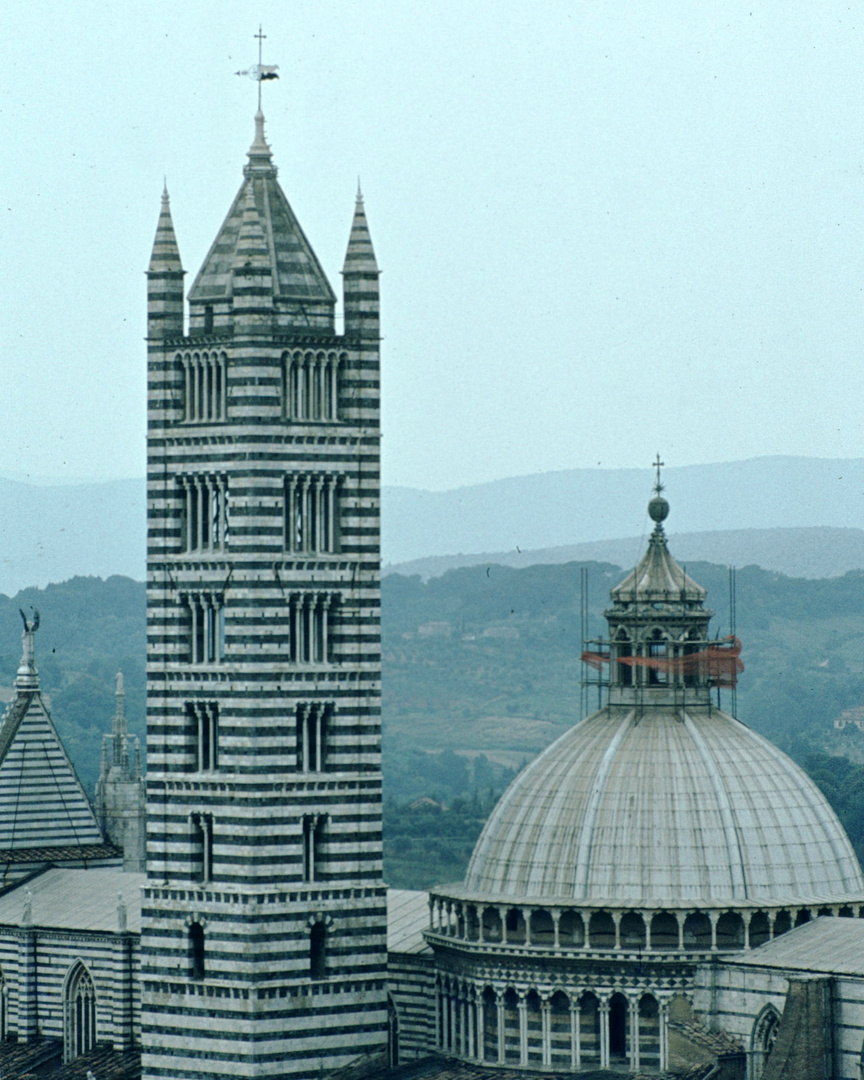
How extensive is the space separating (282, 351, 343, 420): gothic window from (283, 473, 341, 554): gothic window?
1375 mm

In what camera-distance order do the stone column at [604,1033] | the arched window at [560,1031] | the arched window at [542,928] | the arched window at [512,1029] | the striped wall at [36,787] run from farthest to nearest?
the striped wall at [36,787] < the arched window at [512,1029] < the arched window at [542,928] < the arched window at [560,1031] < the stone column at [604,1033]

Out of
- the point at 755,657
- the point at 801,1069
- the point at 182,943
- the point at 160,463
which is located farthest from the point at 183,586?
the point at 755,657

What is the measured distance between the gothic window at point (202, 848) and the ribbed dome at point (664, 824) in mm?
5662

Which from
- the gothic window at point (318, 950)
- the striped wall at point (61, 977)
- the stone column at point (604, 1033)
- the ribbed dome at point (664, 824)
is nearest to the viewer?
the stone column at point (604, 1033)

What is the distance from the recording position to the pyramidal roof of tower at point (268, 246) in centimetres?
6994

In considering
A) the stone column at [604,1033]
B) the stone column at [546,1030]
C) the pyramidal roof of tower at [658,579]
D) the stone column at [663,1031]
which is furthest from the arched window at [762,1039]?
the pyramidal roof of tower at [658,579]

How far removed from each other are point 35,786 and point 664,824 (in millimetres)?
22601

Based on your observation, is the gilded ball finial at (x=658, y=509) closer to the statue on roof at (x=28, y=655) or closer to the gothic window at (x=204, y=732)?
the gothic window at (x=204, y=732)

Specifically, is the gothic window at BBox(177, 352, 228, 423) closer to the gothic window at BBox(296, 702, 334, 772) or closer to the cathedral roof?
the gothic window at BBox(296, 702, 334, 772)

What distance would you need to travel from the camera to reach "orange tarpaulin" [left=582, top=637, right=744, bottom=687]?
7138 centimetres

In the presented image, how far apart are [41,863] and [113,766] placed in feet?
21.4

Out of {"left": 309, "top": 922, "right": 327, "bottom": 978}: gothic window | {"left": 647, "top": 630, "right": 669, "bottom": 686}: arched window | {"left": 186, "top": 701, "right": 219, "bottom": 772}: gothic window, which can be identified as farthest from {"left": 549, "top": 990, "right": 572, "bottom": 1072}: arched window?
{"left": 186, "top": 701, "right": 219, "bottom": 772}: gothic window

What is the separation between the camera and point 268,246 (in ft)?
229

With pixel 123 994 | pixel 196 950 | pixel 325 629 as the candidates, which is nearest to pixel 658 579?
pixel 325 629
